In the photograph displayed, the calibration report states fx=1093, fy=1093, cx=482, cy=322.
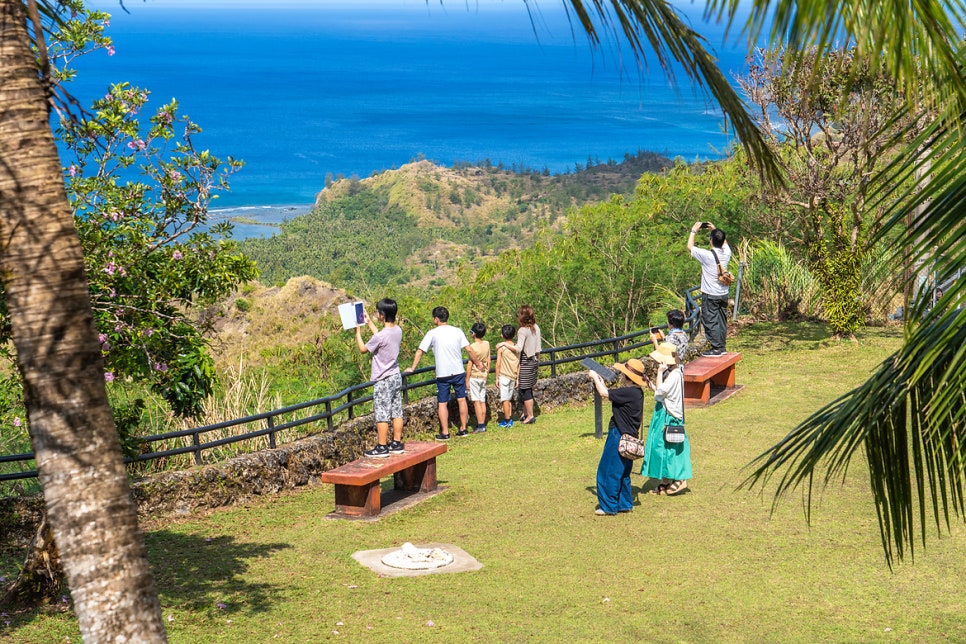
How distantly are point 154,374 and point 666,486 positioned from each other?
519cm

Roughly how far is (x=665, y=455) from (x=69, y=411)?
7513mm

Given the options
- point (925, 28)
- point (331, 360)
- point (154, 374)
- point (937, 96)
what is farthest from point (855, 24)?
point (331, 360)

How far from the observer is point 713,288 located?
15219 millimetres

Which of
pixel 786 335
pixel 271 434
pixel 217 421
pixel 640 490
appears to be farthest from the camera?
pixel 786 335

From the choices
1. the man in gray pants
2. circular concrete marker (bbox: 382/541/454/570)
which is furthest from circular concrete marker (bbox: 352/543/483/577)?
the man in gray pants

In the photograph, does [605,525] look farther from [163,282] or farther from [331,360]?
[331,360]

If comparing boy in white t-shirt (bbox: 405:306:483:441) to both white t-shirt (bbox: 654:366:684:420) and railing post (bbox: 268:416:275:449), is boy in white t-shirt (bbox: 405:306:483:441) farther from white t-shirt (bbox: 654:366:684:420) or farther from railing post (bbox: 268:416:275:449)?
white t-shirt (bbox: 654:366:684:420)

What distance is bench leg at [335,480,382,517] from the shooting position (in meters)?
10.5

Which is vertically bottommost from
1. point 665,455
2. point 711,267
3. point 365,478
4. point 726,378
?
point 665,455

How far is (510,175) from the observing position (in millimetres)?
131125

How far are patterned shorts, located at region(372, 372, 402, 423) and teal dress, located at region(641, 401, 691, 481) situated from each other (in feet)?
8.77

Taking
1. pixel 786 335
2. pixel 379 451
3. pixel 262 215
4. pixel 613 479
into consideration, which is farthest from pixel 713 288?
pixel 262 215

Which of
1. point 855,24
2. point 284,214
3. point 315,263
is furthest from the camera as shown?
point 284,214

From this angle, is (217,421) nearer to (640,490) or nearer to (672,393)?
(640,490)
